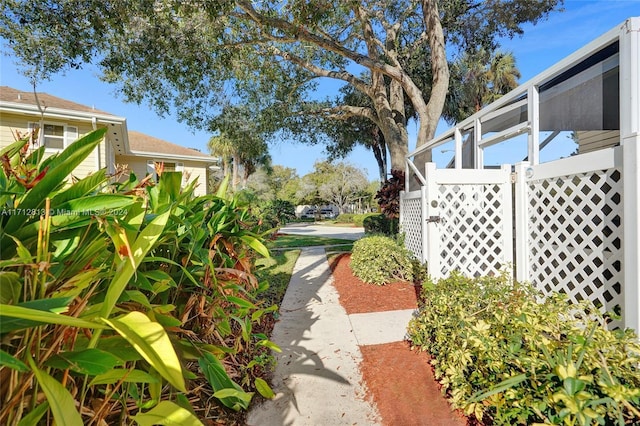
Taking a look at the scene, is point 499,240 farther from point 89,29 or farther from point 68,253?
point 89,29

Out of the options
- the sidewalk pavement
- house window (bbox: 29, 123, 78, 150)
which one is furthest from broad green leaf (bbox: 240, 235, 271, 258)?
house window (bbox: 29, 123, 78, 150)

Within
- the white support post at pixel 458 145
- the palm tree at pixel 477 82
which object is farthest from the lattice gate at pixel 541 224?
the palm tree at pixel 477 82

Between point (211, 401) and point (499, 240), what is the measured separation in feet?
13.9

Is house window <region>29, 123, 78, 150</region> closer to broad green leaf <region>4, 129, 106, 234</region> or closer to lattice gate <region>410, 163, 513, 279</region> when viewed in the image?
lattice gate <region>410, 163, 513, 279</region>

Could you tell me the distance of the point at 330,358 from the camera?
301cm

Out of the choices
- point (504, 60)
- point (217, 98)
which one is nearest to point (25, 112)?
point (217, 98)

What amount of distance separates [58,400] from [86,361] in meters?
0.10

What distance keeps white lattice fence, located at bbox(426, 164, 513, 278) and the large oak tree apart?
400cm

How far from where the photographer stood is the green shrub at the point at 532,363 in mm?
1312

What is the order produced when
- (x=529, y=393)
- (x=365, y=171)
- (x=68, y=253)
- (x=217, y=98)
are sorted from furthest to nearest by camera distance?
(x=365, y=171) → (x=217, y=98) → (x=529, y=393) → (x=68, y=253)

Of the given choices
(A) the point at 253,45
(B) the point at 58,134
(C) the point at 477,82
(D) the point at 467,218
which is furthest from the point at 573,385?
(C) the point at 477,82

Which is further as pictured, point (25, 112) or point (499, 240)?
point (25, 112)

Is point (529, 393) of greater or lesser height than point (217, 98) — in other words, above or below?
below

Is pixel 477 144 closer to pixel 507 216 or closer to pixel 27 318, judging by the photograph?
pixel 507 216
